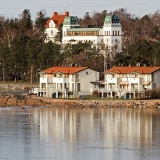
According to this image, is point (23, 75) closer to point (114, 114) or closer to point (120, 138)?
point (114, 114)

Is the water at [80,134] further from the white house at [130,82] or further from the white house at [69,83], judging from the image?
the white house at [69,83]

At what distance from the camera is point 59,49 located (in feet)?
234

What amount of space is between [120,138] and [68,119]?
7998 millimetres

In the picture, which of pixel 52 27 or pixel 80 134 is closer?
pixel 80 134

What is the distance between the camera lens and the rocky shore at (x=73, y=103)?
50531mm

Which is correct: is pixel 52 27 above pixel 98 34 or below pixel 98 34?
above

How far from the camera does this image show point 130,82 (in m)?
54.2

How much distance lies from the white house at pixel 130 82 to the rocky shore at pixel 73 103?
2376mm

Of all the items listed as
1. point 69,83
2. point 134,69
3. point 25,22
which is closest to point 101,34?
point 25,22

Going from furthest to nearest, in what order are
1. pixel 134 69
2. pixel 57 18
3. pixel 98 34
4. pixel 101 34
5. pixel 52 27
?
pixel 57 18 < pixel 52 27 < pixel 101 34 < pixel 98 34 < pixel 134 69

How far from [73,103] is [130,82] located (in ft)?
14.9

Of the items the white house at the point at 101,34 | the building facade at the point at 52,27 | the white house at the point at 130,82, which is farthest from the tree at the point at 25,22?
the white house at the point at 130,82

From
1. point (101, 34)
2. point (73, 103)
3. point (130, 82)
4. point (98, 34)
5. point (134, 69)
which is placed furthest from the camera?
point (101, 34)

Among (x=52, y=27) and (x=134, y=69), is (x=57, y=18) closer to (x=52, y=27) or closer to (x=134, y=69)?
(x=52, y=27)
